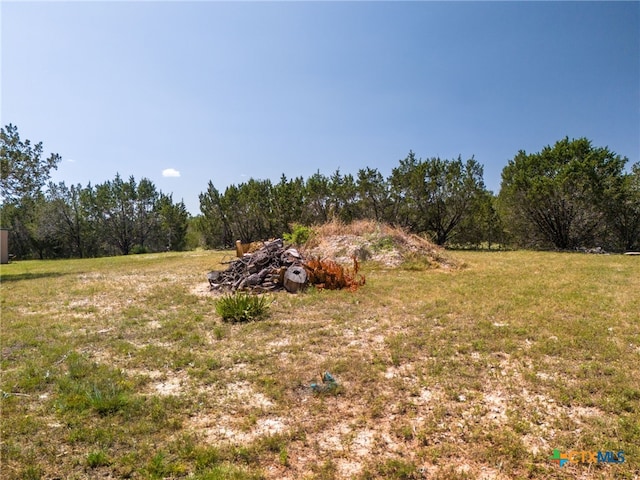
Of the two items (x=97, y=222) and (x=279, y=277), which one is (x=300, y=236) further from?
(x=97, y=222)

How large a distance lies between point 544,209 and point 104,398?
76.0ft

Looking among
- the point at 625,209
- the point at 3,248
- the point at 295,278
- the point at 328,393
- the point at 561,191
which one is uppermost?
the point at 561,191

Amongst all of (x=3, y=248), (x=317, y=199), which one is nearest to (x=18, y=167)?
(x=3, y=248)

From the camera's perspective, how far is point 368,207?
25094mm

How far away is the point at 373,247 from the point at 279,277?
5091mm

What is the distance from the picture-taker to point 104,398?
10.4ft

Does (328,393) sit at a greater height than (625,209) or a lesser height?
lesser

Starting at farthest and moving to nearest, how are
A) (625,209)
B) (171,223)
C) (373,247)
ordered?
(171,223)
(625,209)
(373,247)

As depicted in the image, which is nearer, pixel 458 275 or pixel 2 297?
pixel 2 297

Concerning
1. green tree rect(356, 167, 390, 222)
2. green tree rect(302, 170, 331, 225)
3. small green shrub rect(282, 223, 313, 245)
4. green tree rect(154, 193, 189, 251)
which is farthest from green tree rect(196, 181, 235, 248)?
small green shrub rect(282, 223, 313, 245)

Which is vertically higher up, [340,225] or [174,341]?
[340,225]

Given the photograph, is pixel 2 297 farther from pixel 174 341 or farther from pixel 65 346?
pixel 174 341

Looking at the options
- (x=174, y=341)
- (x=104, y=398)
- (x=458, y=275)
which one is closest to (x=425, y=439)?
(x=104, y=398)

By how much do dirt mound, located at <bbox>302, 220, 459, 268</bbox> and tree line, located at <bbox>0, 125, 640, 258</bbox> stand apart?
9979 millimetres
